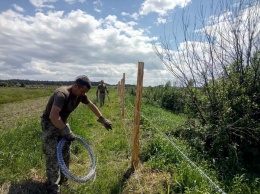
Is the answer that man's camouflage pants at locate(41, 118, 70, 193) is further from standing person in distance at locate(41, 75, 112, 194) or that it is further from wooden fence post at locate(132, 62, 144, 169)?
wooden fence post at locate(132, 62, 144, 169)

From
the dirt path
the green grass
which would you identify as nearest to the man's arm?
the dirt path

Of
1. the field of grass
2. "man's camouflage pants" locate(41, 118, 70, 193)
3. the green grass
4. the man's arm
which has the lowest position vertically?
the green grass

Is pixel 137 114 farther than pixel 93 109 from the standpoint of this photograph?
Yes

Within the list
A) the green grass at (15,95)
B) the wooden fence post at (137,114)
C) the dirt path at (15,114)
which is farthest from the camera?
the green grass at (15,95)

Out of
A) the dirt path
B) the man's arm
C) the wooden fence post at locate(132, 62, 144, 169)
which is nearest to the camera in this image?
the man's arm

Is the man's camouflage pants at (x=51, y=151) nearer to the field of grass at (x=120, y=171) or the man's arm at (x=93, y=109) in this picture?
the field of grass at (x=120, y=171)

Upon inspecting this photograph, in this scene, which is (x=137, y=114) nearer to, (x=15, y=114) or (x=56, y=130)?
(x=56, y=130)

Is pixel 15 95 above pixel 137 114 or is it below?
below

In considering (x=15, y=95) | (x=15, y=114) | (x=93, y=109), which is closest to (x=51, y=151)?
(x=93, y=109)

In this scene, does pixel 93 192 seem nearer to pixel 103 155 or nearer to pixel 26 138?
pixel 103 155

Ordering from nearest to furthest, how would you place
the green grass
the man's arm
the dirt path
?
the man's arm, the dirt path, the green grass

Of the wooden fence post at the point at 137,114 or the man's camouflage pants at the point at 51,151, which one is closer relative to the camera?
the man's camouflage pants at the point at 51,151

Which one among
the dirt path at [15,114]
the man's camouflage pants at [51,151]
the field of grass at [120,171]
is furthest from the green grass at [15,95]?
the man's camouflage pants at [51,151]

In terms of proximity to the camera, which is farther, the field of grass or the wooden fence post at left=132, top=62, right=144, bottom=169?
the wooden fence post at left=132, top=62, right=144, bottom=169
